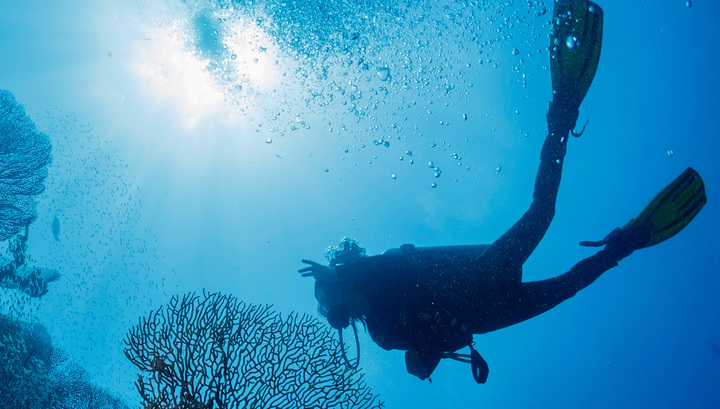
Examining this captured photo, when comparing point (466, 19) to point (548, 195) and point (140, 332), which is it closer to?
point (548, 195)

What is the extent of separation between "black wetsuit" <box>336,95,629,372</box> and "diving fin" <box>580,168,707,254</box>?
29 centimetres

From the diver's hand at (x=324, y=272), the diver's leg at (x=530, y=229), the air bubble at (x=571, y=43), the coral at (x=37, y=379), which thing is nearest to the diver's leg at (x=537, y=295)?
the diver's leg at (x=530, y=229)

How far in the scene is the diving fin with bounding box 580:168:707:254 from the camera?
4.78 m

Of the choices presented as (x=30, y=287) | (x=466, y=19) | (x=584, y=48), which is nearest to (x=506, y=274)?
(x=584, y=48)

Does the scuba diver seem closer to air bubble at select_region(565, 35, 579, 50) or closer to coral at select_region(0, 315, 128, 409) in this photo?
air bubble at select_region(565, 35, 579, 50)

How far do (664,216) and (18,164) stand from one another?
547 inches

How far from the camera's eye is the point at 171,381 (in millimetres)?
3871

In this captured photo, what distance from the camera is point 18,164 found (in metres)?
9.62

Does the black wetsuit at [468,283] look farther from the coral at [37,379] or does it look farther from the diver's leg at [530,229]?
the coral at [37,379]

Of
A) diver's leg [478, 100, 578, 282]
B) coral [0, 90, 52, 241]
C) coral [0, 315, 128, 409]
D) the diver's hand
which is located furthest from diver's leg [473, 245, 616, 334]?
coral [0, 90, 52, 241]

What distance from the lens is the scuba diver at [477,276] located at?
410 cm

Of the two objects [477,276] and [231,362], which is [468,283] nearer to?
[477,276]

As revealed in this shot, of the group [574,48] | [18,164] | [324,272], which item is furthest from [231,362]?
[18,164]

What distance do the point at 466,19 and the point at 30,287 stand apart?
16.2m
